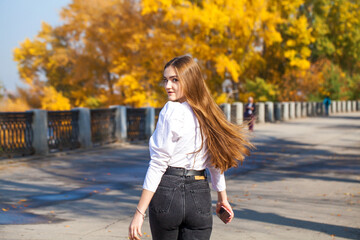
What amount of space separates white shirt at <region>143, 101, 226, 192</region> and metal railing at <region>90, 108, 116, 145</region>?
15.9 m

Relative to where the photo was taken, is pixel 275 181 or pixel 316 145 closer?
pixel 275 181

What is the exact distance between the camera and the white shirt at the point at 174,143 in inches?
111

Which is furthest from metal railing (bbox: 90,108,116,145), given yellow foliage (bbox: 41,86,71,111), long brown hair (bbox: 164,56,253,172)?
yellow foliage (bbox: 41,86,71,111)

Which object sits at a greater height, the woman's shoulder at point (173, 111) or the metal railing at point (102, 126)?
the woman's shoulder at point (173, 111)

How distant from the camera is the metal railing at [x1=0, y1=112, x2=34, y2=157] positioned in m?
14.3

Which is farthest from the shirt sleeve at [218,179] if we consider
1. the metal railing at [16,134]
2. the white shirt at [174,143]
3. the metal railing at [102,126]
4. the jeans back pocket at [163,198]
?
the metal railing at [102,126]

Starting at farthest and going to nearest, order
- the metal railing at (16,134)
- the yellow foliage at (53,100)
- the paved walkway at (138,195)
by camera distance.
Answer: the yellow foliage at (53,100) < the metal railing at (16,134) < the paved walkway at (138,195)

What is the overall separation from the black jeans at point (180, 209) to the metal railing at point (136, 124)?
18.3 metres

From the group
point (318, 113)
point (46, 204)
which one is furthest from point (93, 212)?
point (318, 113)

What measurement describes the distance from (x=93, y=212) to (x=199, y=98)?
4.79 meters

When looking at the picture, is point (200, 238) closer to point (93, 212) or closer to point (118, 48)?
point (93, 212)

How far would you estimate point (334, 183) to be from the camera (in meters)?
10.3

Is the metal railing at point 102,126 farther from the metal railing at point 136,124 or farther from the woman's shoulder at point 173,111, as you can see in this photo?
the woman's shoulder at point 173,111

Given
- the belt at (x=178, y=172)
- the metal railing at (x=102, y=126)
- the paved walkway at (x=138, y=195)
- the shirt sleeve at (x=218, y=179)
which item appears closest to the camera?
the belt at (x=178, y=172)
